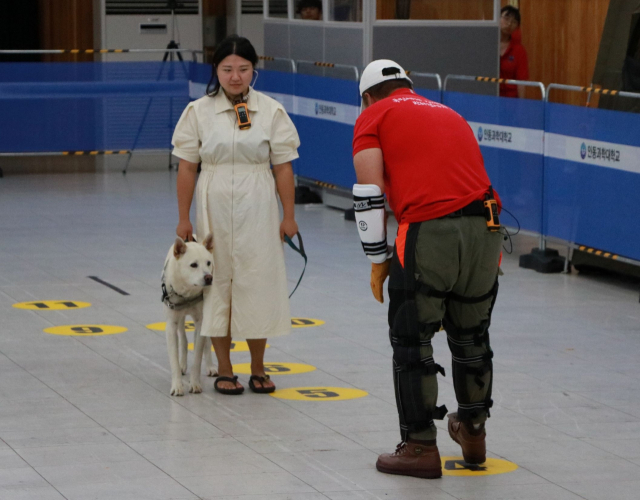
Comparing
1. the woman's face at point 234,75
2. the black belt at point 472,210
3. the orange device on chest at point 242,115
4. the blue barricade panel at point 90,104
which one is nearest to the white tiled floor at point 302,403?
the black belt at point 472,210

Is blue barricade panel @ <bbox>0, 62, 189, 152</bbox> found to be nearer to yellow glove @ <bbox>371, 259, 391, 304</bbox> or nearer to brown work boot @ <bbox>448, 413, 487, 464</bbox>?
yellow glove @ <bbox>371, 259, 391, 304</bbox>

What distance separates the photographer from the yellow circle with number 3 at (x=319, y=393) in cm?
668

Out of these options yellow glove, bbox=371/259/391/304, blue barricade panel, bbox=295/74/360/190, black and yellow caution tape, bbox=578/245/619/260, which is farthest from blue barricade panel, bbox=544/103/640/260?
yellow glove, bbox=371/259/391/304

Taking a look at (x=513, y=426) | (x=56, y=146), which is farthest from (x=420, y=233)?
(x=56, y=146)

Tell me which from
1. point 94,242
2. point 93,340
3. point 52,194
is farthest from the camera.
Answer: point 52,194

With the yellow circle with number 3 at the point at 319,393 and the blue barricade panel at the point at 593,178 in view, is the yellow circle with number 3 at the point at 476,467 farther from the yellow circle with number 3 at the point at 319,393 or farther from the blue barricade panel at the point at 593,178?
the blue barricade panel at the point at 593,178

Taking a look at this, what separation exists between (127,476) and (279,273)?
1839 millimetres

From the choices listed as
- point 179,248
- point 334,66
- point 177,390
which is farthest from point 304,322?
point 334,66

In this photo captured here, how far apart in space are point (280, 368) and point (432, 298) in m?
2.26

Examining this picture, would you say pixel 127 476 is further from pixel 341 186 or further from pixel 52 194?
pixel 52 194

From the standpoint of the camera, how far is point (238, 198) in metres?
6.68

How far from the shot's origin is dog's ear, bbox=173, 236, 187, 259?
6.50 m

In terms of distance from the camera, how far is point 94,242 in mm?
11852

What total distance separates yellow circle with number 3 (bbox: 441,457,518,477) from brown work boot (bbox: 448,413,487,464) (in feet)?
0.10
